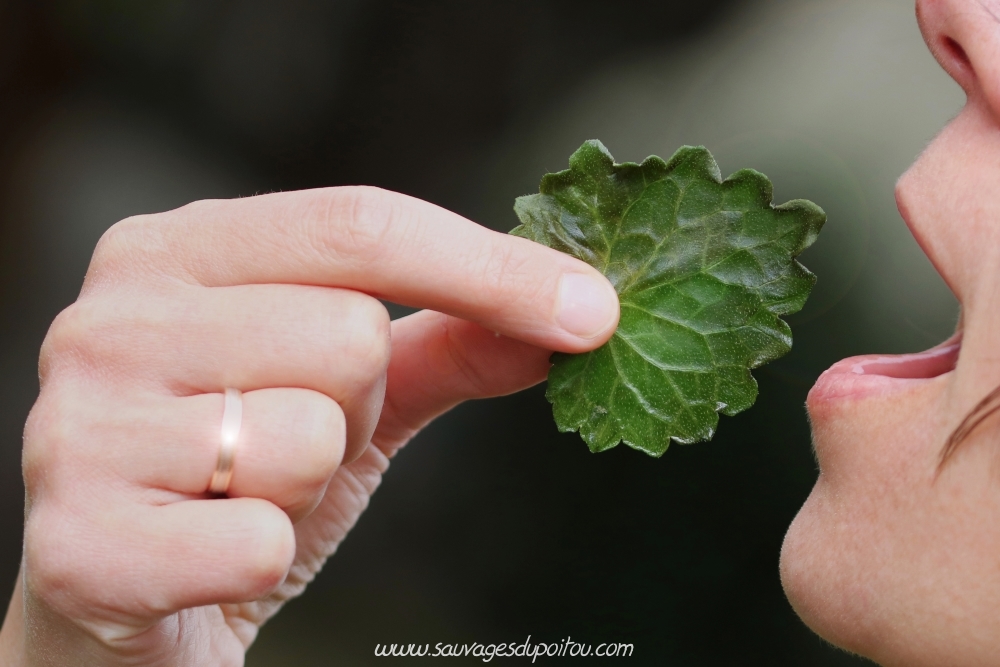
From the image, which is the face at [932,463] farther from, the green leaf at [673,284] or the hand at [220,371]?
the hand at [220,371]

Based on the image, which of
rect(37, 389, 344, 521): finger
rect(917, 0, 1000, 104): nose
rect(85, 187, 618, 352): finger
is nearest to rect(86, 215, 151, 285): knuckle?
rect(85, 187, 618, 352): finger

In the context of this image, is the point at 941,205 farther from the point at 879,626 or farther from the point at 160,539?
the point at 160,539

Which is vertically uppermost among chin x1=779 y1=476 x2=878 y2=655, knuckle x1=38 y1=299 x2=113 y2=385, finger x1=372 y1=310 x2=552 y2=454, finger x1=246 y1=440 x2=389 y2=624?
knuckle x1=38 y1=299 x2=113 y2=385

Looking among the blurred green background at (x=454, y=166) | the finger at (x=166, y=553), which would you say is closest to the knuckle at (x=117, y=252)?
the finger at (x=166, y=553)

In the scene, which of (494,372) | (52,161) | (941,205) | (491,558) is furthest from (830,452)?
(52,161)

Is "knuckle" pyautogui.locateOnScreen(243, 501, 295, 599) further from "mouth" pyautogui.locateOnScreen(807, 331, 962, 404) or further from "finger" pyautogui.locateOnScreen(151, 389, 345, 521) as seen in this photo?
"mouth" pyautogui.locateOnScreen(807, 331, 962, 404)

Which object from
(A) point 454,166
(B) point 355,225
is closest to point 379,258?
(B) point 355,225
